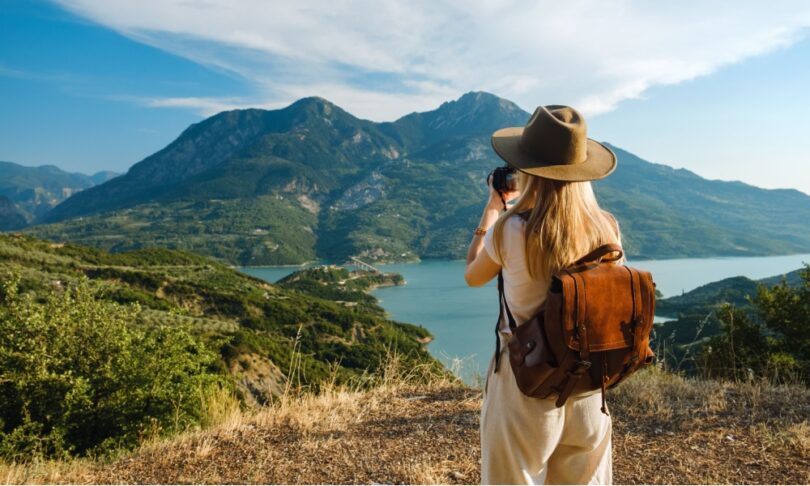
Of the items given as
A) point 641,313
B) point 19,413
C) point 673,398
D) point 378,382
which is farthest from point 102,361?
point 641,313

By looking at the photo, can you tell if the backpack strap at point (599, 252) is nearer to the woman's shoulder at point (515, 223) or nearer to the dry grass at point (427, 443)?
the woman's shoulder at point (515, 223)

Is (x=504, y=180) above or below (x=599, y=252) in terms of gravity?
above

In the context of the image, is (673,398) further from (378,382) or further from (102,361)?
(102,361)

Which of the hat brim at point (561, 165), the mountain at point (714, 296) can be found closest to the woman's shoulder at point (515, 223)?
the hat brim at point (561, 165)

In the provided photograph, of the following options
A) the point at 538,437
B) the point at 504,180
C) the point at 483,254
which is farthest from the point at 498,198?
the point at 538,437

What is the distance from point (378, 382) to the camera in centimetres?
437

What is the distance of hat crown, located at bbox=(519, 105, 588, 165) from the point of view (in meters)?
1.49

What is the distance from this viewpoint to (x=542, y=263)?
4.69 feet

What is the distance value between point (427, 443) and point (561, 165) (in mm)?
2135

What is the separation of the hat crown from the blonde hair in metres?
0.08

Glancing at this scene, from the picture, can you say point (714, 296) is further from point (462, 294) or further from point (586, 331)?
point (586, 331)

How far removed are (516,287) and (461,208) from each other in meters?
187

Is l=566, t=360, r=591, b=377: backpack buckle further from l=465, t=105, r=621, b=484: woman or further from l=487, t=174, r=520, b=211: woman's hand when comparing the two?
l=487, t=174, r=520, b=211: woman's hand

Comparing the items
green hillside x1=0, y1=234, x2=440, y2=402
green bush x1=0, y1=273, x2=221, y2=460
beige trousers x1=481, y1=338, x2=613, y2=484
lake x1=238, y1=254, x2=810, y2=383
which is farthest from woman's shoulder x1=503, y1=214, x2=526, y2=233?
green hillside x1=0, y1=234, x2=440, y2=402
